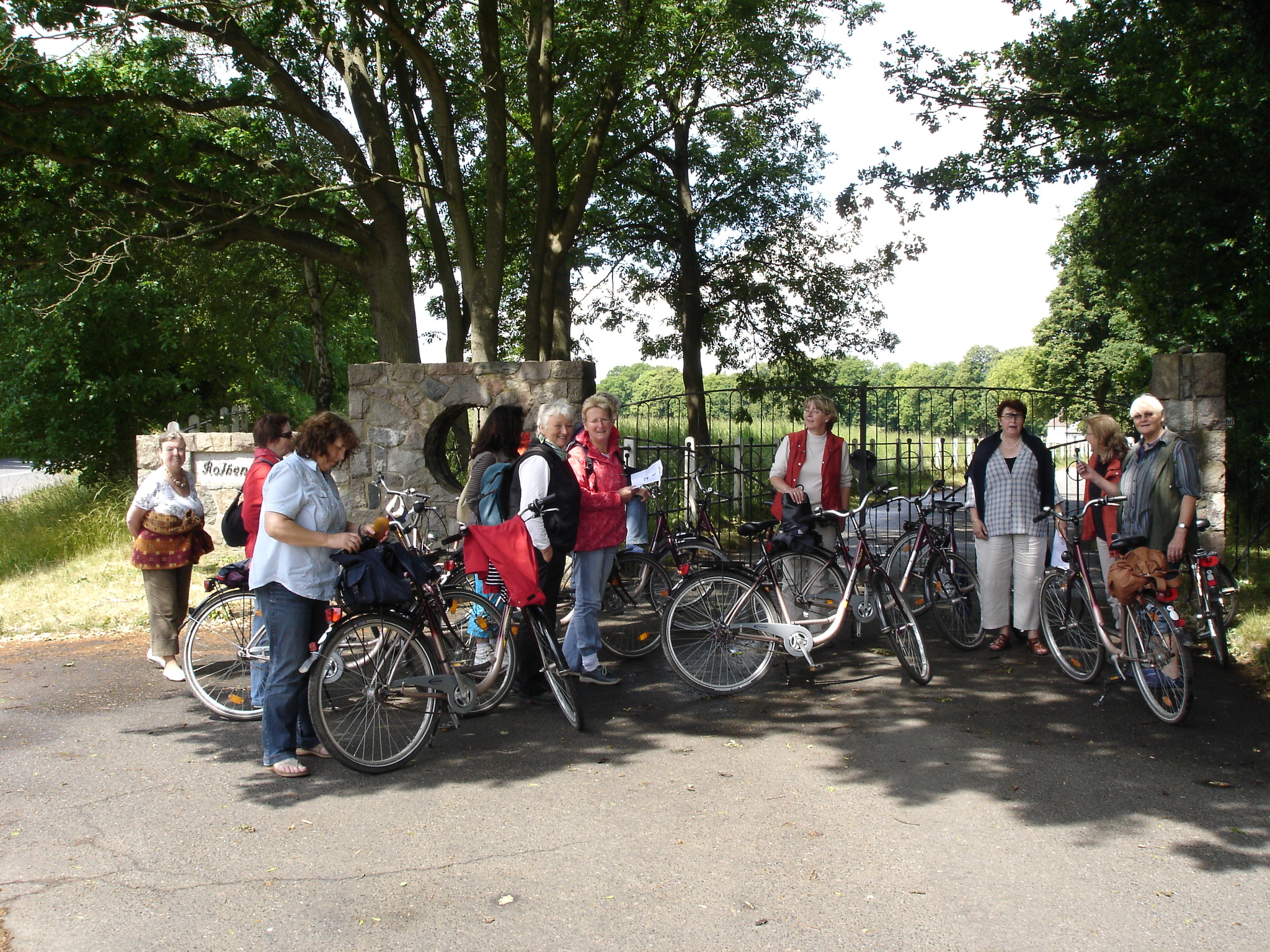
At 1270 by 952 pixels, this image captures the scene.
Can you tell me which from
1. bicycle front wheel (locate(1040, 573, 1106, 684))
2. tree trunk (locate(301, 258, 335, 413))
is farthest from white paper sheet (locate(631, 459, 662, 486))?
tree trunk (locate(301, 258, 335, 413))

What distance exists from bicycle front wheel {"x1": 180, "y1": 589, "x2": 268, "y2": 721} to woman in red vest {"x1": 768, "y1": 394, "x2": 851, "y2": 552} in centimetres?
379

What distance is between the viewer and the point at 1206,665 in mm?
6980

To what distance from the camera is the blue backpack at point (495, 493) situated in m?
6.03

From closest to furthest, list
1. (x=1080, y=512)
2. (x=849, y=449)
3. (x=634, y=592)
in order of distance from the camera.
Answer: (x=1080, y=512), (x=634, y=592), (x=849, y=449)

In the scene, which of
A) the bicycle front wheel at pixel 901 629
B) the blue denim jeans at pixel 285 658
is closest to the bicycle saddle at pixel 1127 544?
the bicycle front wheel at pixel 901 629

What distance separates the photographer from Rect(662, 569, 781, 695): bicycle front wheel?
20.4 feet

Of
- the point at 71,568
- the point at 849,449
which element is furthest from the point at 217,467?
the point at 849,449

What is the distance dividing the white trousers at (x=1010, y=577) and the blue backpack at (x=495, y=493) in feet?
11.6

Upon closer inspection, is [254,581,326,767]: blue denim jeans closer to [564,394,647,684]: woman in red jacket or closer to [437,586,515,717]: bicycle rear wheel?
[437,586,515,717]: bicycle rear wheel

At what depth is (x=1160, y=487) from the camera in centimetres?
641

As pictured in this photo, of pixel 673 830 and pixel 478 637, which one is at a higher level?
pixel 478 637

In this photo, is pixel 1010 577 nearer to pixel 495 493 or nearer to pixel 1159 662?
pixel 1159 662

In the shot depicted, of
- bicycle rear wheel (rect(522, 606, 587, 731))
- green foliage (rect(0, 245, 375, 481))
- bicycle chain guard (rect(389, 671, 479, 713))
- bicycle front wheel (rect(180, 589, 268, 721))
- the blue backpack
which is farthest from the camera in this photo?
green foliage (rect(0, 245, 375, 481))

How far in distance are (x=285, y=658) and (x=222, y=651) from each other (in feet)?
4.54
